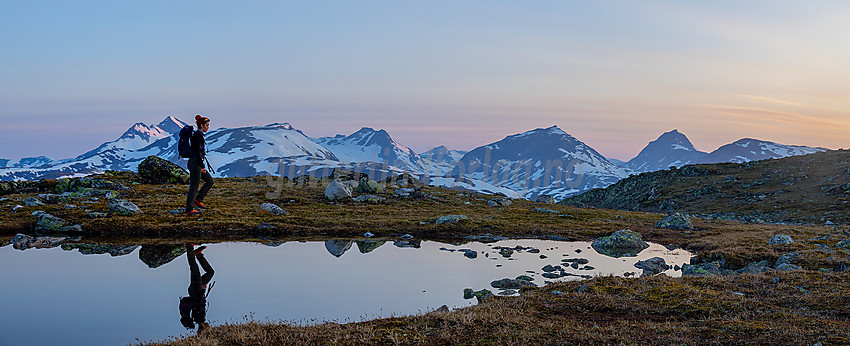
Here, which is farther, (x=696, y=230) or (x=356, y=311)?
(x=696, y=230)

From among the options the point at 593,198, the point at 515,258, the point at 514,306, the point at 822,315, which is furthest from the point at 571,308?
the point at 593,198

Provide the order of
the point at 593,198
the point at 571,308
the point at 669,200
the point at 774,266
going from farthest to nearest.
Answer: the point at 593,198, the point at 669,200, the point at 774,266, the point at 571,308

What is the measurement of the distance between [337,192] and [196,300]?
4056cm

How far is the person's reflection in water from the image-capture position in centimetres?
1308

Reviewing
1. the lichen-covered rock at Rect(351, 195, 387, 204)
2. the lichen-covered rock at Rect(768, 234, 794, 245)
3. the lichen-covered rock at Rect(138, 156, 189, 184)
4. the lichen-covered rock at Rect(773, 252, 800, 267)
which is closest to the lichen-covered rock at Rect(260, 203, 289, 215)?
the lichen-covered rock at Rect(351, 195, 387, 204)

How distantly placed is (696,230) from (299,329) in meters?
41.0

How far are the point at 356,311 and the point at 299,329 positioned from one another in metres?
3.69

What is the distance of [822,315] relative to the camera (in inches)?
495

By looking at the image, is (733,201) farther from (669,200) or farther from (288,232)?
(288,232)

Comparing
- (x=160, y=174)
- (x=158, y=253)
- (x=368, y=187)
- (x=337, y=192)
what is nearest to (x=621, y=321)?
(x=158, y=253)

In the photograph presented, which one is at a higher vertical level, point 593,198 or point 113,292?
point 113,292

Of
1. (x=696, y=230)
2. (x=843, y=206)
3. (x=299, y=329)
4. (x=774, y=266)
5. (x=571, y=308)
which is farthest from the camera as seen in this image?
(x=843, y=206)

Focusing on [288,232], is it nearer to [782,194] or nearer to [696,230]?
[696,230]

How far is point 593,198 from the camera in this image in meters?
125
